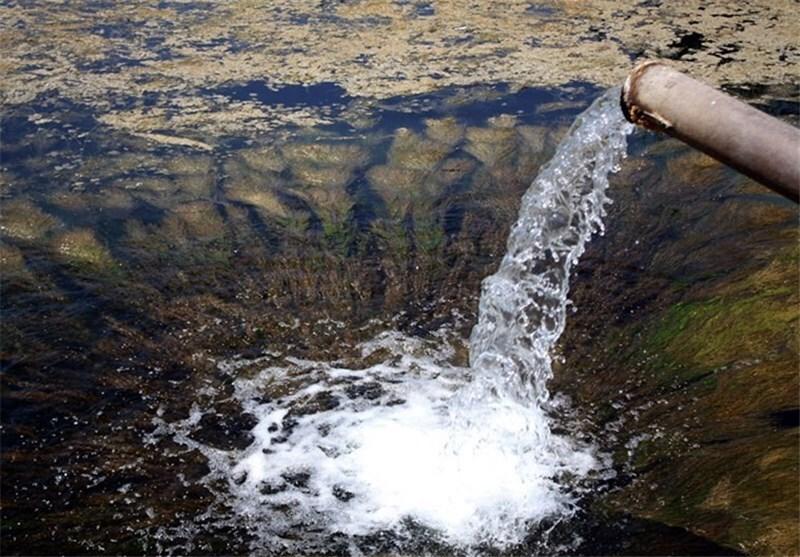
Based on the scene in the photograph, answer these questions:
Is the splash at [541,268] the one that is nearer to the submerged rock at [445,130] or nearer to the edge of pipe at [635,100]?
the submerged rock at [445,130]

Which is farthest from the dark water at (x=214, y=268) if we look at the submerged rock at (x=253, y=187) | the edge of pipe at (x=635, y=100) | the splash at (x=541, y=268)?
the edge of pipe at (x=635, y=100)

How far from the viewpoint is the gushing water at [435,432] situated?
2246 mm

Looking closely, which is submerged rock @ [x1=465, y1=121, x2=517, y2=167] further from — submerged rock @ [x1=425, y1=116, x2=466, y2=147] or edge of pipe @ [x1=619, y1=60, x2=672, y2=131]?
edge of pipe @ [x1=619, y1=60, x2=672, y2=131]

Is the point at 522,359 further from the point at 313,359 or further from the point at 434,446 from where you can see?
the point at 313,359

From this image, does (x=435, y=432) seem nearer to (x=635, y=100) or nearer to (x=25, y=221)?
(x=635, y=100)

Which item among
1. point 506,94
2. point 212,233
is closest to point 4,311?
point 212,233

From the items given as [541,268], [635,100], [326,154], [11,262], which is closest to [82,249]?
[11,262]

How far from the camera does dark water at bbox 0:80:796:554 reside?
7.47ft

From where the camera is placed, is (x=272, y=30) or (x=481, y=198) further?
(x=272, y=30)

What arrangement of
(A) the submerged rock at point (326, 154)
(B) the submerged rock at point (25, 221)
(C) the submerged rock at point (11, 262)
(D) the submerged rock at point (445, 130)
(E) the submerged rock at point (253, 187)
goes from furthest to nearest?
1. (D) the submerged rock at point (445, 130)
2. (A) the submerged rock at point (326, 154)
3. (E) the submerged rock at point (253, 187)
4. (B) the submerged rock at point (25, 221)
5. (C) the submerged rock at point (11, 262)

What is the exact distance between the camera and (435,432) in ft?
8.54

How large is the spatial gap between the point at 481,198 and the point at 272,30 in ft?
5.89

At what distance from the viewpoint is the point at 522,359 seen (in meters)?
2.67

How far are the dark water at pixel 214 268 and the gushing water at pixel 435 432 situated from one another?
0.19 feet
